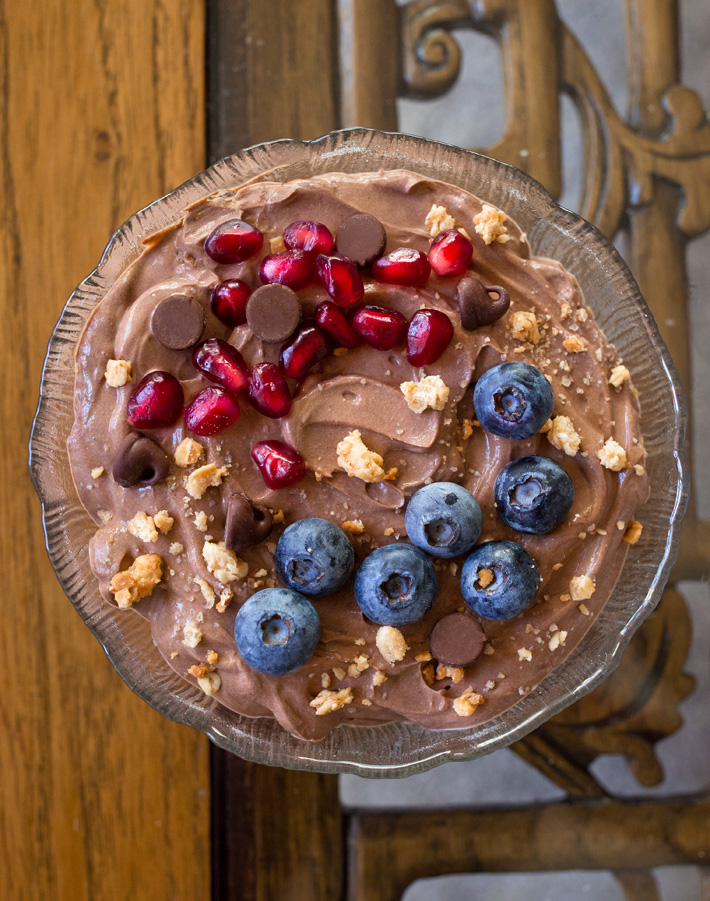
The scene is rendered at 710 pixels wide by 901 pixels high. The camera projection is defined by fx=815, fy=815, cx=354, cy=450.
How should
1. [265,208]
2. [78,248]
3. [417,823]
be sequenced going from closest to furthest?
1. [265,208]
2. [78,248]
3. [417,823]

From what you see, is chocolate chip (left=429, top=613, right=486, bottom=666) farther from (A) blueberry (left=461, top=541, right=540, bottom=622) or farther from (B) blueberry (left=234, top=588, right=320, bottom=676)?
(B) blueberry (left=234, top=588, right=320, bottom=676)

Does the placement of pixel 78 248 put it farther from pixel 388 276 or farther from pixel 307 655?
pixel 307 655

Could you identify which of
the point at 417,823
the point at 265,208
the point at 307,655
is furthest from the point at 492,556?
the point at 417,823

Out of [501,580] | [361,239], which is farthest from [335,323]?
[501,580]

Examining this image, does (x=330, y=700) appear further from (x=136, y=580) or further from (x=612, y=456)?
(x=612, y=456)

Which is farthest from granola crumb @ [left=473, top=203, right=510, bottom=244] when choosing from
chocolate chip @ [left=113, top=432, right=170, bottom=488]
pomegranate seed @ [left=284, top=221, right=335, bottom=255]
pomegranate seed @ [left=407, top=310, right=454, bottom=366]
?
chocolate chip @ [left=113, top=432, right=170, bottom=488]

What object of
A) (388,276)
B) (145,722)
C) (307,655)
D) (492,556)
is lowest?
(145,722)

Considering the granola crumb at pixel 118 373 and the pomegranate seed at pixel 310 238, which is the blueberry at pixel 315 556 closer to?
the granola crumb at pixel 118 373
